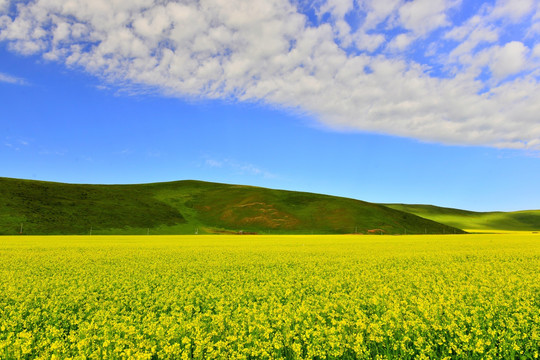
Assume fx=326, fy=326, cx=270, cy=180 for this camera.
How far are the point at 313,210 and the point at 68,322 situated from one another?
116218 millimetres

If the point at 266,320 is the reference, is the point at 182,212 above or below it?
above

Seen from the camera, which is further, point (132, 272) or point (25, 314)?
point (132, 272)

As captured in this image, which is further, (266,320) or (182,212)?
(182,212)

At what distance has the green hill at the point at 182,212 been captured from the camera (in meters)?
88.0

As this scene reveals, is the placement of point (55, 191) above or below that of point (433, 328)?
above

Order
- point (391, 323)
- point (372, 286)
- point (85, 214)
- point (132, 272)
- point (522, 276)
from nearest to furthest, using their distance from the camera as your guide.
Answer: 1. point (391, 323)
2. point (372, 286)
3. point (522, 276)
4. point (132, 272)
5. point (85, 214)

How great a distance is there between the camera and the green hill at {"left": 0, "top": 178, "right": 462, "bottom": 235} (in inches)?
3465

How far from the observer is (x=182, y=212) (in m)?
116

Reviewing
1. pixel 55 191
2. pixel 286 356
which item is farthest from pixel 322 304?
pixel 55 191

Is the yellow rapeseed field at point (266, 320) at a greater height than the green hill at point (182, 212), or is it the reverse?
the green hill at point (182, 212)

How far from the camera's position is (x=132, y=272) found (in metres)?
14.3

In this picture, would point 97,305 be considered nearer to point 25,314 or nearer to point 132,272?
point 25,314

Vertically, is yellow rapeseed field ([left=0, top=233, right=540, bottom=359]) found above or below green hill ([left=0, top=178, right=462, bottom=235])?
below

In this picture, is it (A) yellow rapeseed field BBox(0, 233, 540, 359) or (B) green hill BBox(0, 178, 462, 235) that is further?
(B) green hill BBox(0, 178, 462, 235)
